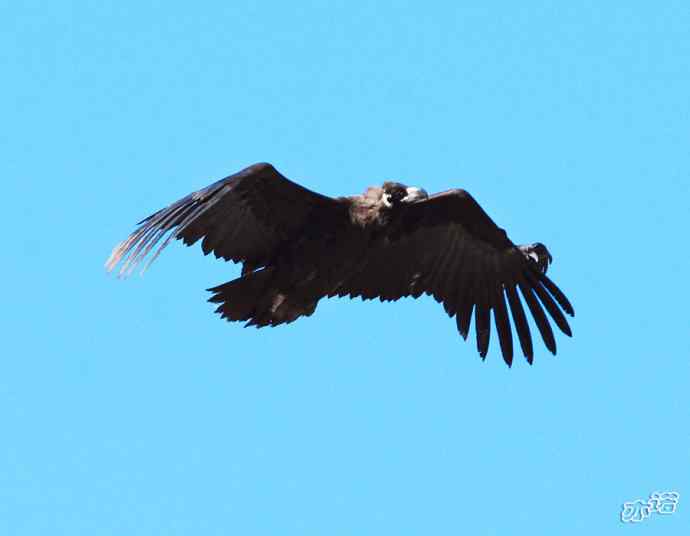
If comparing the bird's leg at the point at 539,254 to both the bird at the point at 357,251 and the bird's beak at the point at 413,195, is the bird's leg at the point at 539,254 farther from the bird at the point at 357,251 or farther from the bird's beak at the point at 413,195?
the bird's beak at the point at 413,195

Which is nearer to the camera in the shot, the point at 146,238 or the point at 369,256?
the point at 146,238

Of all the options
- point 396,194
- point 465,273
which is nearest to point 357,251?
point 396,194

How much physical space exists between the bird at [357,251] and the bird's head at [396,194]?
1cm

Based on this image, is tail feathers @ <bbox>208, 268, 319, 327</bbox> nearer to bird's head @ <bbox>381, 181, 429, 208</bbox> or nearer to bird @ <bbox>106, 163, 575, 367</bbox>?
bird @ <bbox>106, 163, 575, 367</bbox>

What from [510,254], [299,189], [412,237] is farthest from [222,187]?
[510,254]

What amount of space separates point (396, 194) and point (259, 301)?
1.41 m

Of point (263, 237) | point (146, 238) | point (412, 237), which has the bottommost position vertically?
point (146, 238)

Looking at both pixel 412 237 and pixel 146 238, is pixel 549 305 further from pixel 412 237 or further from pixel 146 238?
pixel 146 238

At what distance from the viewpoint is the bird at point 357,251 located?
1295 cm

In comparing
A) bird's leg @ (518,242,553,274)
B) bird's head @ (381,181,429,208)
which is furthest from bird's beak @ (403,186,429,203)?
bird's leg @ (518,242,553,274)

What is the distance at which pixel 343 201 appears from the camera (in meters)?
13.2

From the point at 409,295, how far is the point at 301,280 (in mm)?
1518

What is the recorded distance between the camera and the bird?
1295cm

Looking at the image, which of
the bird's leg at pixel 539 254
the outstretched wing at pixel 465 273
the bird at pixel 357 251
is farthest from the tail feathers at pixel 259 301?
the bird's leg at pixel 539 254
